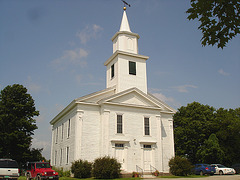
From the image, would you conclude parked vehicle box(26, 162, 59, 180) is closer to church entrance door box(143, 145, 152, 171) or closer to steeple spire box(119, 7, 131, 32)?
church entrance door box(143, 145, 152, 171)

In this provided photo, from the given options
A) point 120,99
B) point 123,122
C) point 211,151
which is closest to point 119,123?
point 123,122

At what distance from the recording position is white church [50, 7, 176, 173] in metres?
26.9

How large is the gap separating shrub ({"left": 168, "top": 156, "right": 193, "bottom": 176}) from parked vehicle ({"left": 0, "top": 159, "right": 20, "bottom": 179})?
17.0 m

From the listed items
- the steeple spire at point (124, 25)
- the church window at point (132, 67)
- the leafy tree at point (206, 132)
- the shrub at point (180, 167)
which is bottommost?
the shrub at point (180, 167)

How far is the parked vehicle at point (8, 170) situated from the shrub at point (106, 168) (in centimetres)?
729

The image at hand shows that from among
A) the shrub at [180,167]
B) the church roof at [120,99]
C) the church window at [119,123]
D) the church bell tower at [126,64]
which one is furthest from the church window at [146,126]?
the shrub at [180,167]

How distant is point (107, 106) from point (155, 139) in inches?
278

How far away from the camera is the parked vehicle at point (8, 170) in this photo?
762 inches

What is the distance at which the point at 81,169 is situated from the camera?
24391 millimetres

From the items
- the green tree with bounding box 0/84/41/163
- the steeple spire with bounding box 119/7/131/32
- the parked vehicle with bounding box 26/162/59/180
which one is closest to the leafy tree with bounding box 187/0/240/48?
the parked vehicle with bounding box 26/162/59/180

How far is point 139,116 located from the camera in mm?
29000

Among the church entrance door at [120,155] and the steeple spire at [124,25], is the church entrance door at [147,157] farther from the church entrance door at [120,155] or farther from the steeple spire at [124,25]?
the steeple spire at [124,25]

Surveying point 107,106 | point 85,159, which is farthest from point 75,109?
point 85,159

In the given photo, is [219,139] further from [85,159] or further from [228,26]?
[228,26]
